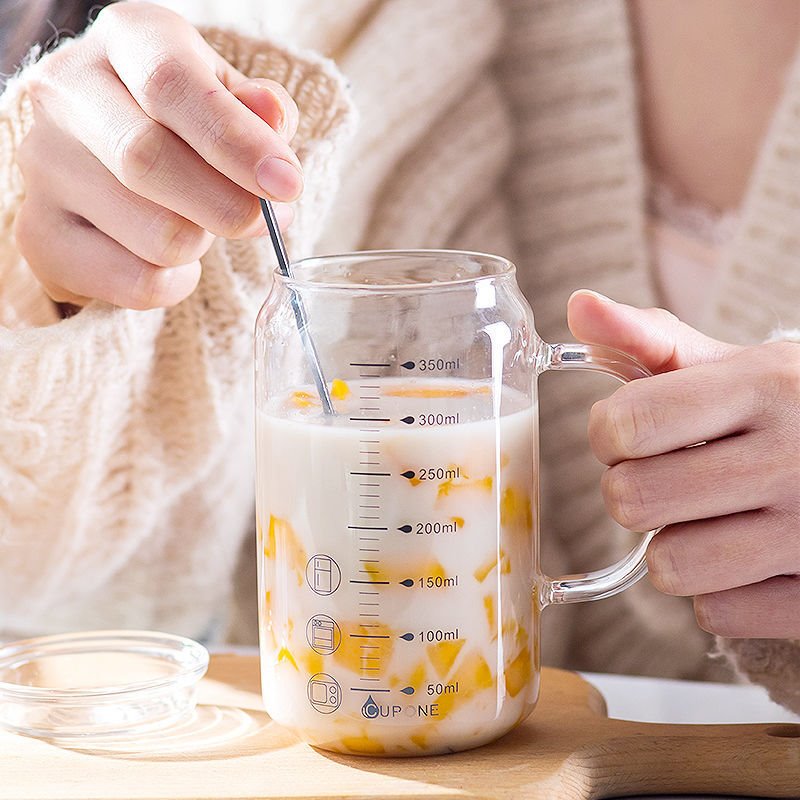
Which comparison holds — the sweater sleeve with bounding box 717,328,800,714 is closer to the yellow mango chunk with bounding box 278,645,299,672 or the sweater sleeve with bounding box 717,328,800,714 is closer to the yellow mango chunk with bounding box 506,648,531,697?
the yellow mango chunk with bounding box 506,648,531,697

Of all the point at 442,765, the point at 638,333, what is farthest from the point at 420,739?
the point at 638,333

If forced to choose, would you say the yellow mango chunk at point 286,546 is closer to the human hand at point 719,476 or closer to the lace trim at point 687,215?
the human hand at point 719,476

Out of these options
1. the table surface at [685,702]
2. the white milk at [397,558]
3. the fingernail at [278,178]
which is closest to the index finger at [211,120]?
the fingernail at [278,178]

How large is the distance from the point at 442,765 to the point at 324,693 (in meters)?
0.07

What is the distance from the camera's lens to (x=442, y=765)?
20.9 inches

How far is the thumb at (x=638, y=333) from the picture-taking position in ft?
1.89

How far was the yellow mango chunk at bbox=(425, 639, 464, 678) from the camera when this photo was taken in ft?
1.70

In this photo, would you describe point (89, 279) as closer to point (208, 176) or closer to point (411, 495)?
point (208, 176)

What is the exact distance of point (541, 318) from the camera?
971mm

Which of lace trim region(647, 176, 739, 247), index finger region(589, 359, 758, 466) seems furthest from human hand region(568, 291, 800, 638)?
lace trim region(647, 176, 739, 247)

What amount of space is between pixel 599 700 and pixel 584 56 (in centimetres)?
53

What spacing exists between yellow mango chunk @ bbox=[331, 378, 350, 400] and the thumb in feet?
0.45

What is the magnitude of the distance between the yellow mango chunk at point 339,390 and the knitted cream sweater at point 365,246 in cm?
21

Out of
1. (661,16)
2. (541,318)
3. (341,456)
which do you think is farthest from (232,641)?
(661,16)
